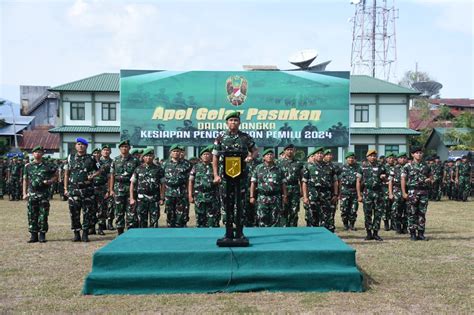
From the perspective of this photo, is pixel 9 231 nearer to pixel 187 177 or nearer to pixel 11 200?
pixel 187 177

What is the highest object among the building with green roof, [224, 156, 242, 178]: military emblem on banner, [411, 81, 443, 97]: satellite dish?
[411, 81, 443, 97]: satellite dish

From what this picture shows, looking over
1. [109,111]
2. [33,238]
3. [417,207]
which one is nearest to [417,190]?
[417,207]

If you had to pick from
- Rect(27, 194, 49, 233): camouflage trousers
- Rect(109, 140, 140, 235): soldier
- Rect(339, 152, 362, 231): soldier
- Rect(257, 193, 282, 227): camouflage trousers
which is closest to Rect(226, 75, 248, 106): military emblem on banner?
Rect(339, 152, 362, 231): soldier

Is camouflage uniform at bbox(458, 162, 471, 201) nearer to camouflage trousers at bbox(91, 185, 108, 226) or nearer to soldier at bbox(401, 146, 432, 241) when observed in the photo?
soldier at bbox(401, 146, 432, 241)

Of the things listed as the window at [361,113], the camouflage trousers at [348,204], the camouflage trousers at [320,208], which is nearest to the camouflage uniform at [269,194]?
the camouflage trousers at [320,208]

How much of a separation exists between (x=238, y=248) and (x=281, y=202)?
2.84 m

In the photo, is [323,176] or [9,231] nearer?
[323,176]

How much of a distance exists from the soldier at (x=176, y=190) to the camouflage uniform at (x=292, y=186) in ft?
5.98

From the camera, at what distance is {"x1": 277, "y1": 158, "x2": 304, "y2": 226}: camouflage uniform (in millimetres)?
9688

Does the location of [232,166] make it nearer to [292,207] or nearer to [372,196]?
[292,207]

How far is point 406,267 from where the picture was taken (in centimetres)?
757

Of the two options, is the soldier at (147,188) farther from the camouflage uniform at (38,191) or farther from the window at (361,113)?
the window at (361,113)

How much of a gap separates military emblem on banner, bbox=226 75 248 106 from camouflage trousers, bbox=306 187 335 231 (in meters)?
20.8

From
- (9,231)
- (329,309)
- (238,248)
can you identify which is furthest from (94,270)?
(9,231)
